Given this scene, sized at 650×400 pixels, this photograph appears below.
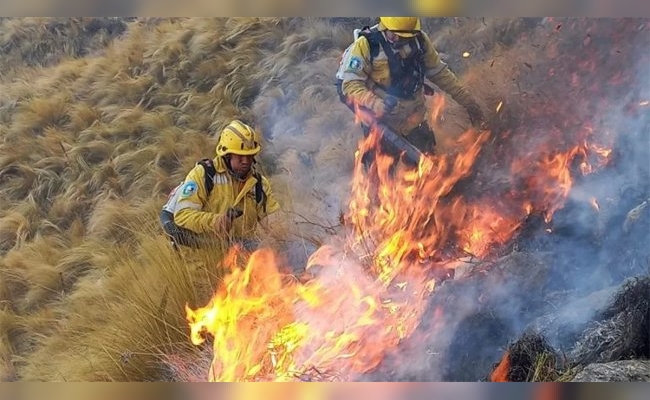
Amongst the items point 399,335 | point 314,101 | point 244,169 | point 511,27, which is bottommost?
point 399,335

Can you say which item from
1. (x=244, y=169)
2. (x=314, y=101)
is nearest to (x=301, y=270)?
(x=244, y=169)

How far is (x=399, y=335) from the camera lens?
145 centimetres

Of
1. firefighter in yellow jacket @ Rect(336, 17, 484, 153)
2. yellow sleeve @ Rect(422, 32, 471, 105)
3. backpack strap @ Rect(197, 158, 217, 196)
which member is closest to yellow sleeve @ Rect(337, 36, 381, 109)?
firefighter in yellow jacket @ Rect(336, 17, 484, 153)

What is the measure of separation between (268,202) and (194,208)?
0.17 metres

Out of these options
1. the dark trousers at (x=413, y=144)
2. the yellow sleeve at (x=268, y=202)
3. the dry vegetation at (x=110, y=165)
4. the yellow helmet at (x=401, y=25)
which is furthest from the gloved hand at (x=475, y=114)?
the yellow sleeve at (x=268, y=202)

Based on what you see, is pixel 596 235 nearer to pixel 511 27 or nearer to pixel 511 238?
pixel 511 238

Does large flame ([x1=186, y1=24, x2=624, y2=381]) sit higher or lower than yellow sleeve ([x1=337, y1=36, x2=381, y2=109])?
lower

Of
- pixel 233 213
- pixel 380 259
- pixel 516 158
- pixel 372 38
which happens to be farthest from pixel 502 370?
pixel 372 38

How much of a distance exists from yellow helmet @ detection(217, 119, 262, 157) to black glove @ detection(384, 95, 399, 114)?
0.31 meters

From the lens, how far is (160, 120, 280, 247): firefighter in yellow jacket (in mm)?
1439

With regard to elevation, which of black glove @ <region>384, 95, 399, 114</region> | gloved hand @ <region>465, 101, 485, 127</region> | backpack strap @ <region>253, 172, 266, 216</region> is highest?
black glove @ <region>384, 95, 399, 114</region>

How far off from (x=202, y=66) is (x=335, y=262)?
1.83 ft

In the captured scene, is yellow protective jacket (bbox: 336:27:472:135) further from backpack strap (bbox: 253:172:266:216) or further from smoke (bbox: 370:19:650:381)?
backpack strap (bbox: 253:172:266:216)
